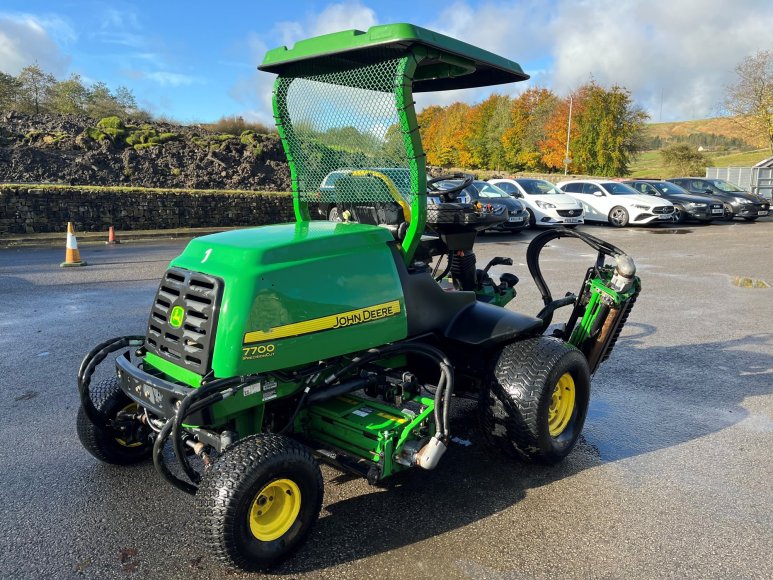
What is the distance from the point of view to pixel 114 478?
366 centimetres

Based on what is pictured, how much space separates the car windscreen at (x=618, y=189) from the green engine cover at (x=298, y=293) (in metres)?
19.1

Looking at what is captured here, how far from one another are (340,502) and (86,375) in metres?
1.51

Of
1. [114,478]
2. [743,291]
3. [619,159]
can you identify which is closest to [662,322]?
[743,291]

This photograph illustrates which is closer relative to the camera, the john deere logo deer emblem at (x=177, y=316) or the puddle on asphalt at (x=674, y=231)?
the john deere logo deer emblem at (x=177, y=316)

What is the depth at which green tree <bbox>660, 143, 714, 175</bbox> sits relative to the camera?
41431mm

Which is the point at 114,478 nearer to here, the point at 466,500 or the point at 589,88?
the point at 466,500

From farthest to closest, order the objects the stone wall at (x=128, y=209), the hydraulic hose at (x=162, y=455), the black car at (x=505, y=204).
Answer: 1. the black car at (x=505, y=204)
2. the stone wall at (x=128, y=209)
3. the hydraulic hose at (x=162, y=455)

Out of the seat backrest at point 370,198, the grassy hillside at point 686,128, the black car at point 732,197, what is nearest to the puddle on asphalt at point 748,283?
the seat backrest at point 370,198

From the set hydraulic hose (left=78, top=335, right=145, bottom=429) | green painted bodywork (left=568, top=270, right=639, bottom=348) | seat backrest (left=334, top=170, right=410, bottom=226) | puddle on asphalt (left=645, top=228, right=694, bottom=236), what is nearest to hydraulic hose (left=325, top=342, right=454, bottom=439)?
seat backrest (left=334, top=170, right=410, bottom=226)

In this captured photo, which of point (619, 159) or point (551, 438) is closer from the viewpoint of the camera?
point (551, 438)

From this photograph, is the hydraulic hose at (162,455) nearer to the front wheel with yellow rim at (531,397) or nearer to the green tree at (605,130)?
the front wheel with yellow rim at (531,397)

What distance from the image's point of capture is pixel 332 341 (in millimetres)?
3184

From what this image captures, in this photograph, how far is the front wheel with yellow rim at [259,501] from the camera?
2684mm

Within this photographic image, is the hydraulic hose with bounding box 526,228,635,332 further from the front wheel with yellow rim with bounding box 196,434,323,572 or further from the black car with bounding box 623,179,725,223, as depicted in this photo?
the black car with bounding box 623,179,725,223
